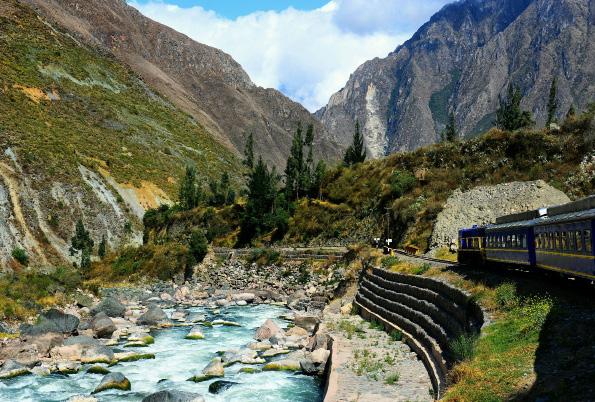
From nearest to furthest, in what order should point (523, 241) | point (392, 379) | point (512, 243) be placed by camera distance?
point (392, 379) < point (523, 241) < point (512, 243)

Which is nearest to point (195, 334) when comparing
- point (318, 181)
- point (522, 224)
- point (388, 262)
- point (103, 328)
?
point (103, 328)

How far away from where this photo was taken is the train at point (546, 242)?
16656 millimetres

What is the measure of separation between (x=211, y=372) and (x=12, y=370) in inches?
350

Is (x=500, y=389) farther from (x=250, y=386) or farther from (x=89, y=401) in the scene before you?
(x=89, y=401)

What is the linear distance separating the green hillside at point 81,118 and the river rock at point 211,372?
73720 millimetres

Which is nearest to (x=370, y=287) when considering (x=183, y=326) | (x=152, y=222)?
(x=183, y=326)

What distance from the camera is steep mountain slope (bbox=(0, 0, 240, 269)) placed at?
3169 inches

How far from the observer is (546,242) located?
20.9 m

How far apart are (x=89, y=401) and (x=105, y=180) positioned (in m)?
90.1

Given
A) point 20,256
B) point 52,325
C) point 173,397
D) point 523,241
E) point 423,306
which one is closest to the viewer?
point 173,397

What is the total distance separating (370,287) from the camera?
36.8 m

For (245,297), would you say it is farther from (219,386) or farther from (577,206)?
(577,206)

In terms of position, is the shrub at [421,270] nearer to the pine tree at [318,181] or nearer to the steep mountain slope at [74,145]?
the pine tree at [318,181]

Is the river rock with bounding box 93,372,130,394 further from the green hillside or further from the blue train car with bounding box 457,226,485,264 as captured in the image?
the green hillside
